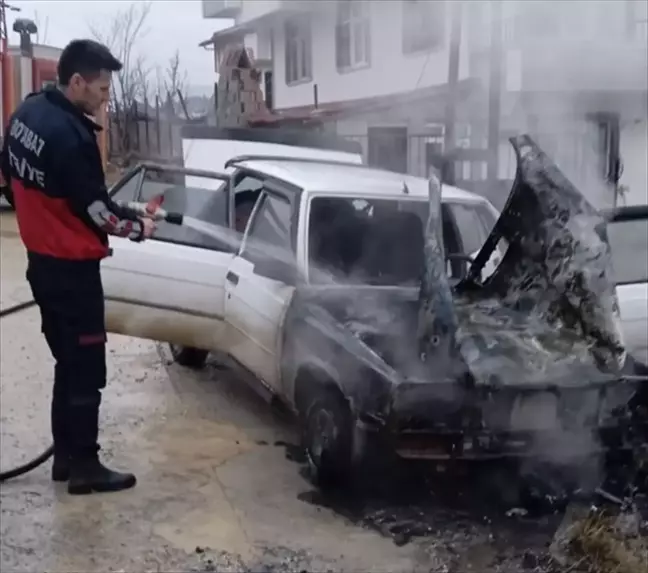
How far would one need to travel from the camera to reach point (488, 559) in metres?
3.74

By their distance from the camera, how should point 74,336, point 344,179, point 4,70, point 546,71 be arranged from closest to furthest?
point 74,336, point 344,179, point 546,71, point 4,70

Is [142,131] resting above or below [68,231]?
above

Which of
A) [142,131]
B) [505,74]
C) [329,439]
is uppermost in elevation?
[505,74]

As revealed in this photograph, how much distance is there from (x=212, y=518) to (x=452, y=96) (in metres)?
4.84

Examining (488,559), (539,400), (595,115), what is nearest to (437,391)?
(539,400)

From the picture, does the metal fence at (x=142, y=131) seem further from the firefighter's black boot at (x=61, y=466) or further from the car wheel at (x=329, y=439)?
the car wheel at (x=329, y=439)

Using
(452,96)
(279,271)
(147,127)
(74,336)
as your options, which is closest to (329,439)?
(279,271)

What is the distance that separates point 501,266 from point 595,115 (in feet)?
10.9

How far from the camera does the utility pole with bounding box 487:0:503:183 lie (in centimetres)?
562

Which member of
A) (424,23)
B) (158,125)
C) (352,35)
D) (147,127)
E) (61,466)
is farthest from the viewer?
(352,35)

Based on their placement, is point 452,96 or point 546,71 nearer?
point 546,71

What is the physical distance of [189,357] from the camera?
6.54 m

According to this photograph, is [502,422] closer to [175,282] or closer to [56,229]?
[56,229]

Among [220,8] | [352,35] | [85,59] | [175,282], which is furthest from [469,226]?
[352,35]
